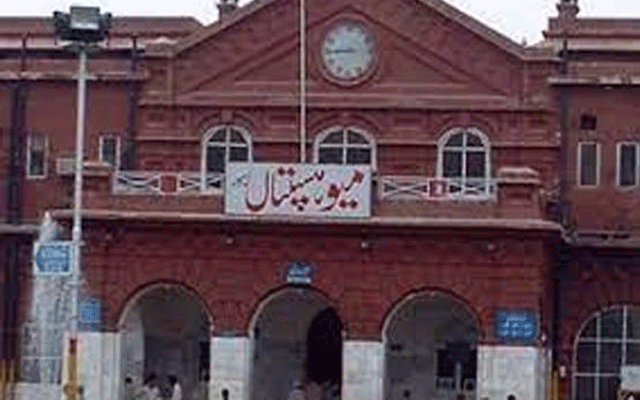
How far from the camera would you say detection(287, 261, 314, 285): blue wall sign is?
4822 cm

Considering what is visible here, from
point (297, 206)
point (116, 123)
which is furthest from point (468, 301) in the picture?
point (116, 123)

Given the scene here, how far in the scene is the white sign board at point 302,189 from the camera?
4747 cm

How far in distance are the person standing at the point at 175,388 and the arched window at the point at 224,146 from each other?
18.1ft

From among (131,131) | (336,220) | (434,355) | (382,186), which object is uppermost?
(131,131)

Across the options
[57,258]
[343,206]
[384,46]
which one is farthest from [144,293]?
[57,258]

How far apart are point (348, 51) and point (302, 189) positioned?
633 centimetres

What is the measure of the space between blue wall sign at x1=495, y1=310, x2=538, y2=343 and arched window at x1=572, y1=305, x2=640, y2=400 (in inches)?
224


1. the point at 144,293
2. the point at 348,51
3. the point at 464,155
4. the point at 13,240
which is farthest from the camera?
the point at 13,240

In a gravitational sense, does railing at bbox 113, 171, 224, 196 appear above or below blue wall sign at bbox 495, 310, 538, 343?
above

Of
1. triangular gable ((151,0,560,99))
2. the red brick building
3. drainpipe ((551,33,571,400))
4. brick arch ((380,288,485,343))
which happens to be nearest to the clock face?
the red brick building

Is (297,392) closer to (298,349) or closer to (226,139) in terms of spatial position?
(298,349)

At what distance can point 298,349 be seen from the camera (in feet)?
172

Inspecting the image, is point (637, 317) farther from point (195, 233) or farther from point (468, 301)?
point (195, 233)

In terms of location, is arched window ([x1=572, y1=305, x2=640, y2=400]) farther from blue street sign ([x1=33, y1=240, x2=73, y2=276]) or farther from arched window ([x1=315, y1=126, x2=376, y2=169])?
blue street sign ([x1=33, y1=240, x2=73, y2=276])
